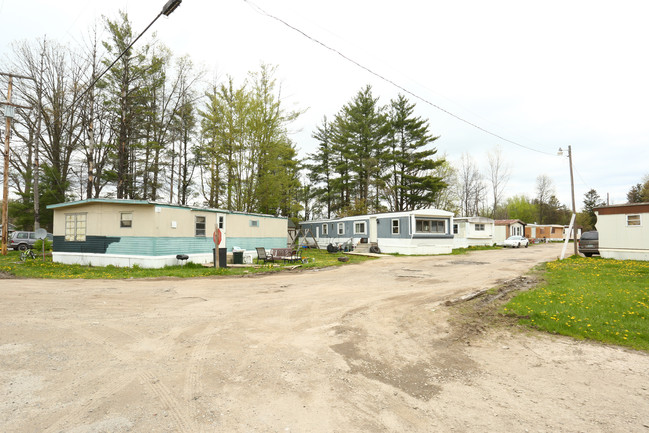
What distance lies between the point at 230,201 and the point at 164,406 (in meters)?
21.6

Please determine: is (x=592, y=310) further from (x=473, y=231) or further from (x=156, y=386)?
(x=473, y=231)

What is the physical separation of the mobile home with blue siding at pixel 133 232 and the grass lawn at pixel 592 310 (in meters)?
13.8

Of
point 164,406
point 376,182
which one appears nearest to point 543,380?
point 164,406

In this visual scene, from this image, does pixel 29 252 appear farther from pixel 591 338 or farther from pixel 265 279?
pixel 591 338

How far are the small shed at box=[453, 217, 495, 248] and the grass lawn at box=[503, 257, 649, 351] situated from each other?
22.3 metres

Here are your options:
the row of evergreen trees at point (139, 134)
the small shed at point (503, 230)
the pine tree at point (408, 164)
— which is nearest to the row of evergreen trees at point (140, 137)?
the row of evergreen trees at point (139, 134)

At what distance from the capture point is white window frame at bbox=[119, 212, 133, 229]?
47.0ft

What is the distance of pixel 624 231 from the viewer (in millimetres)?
17125

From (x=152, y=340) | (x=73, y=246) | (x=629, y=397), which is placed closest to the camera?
(x=629, y=397)

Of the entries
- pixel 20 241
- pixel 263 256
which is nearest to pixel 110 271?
pixel 263 256

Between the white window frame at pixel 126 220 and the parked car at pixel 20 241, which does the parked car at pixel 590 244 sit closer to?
the white window frame at pixel 126 220

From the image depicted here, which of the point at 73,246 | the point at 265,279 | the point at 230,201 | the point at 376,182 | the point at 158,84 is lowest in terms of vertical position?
the point at 265,279

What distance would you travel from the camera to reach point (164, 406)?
295 cm

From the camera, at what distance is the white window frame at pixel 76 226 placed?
50.5 feet
